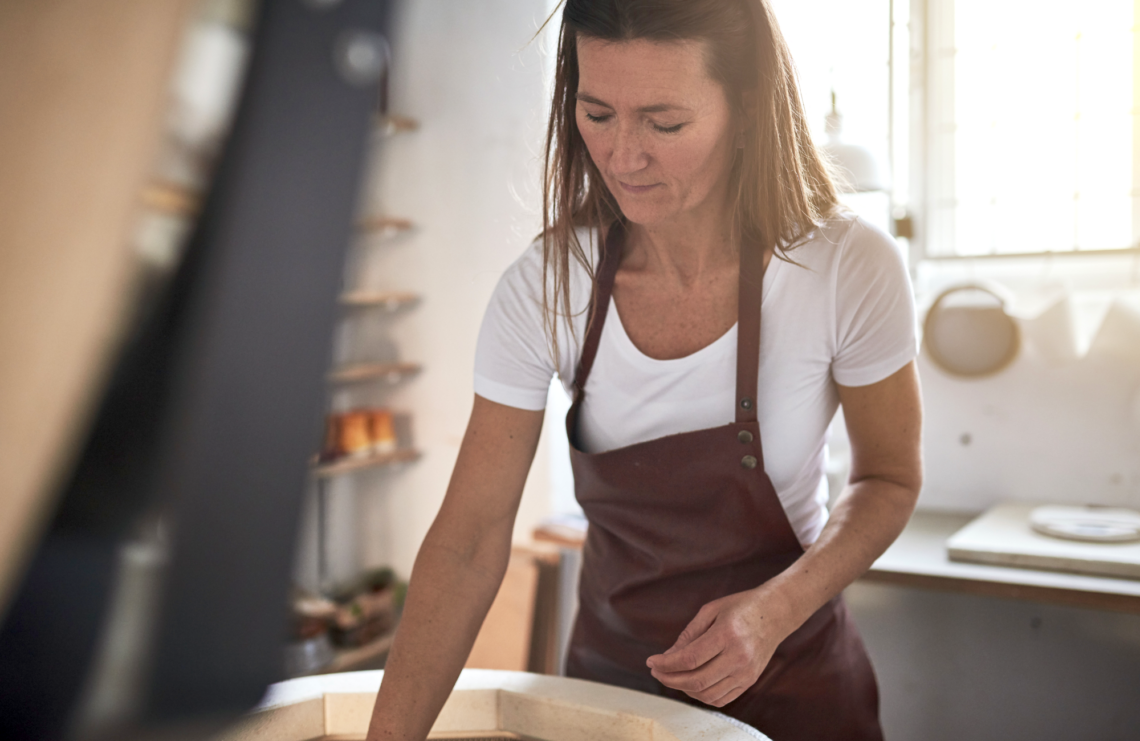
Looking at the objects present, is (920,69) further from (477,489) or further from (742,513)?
(477,489)

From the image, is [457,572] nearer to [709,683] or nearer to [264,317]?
[709,683]

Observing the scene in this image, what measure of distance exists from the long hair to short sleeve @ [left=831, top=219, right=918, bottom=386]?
61mm

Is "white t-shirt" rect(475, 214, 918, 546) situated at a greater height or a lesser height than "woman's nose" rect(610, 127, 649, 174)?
lesser

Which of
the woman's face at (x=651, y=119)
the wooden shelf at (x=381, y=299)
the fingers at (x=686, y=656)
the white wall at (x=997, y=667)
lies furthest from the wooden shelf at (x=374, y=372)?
the fingers at (x=686, y=656)

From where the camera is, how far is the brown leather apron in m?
0.97

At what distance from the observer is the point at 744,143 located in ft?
3.11

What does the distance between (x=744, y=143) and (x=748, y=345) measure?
23 centimetres

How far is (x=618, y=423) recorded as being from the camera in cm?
103

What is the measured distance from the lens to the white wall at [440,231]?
99.0 inches

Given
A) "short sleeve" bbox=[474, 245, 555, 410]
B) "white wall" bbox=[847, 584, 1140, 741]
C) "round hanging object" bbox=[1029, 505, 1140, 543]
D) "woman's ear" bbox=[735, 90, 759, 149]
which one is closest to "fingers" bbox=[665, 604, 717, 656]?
"short sleeve" bbox=[474, 245, 555, 410]

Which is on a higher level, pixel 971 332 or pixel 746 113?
pixel 746 113

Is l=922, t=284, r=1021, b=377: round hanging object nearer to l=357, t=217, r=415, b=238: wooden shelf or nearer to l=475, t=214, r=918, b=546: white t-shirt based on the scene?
l=475, t=214, r=918, b=546: white t-shirt

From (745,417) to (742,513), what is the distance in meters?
0.12

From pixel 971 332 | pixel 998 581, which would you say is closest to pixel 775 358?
pixel 998 581
